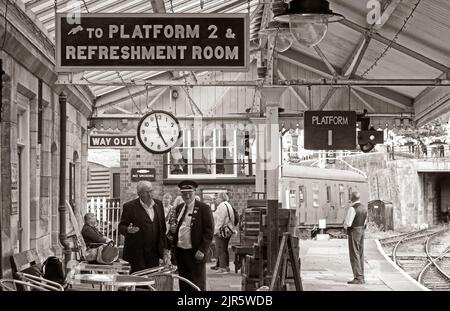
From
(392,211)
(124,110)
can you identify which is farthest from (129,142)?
(392,211)

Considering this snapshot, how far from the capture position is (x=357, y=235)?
46.7 ft

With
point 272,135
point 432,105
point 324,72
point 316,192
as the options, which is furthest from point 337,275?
point 316,192

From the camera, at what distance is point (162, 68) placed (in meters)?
7.25

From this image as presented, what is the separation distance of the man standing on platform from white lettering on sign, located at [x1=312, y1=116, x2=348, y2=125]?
135 centimetres

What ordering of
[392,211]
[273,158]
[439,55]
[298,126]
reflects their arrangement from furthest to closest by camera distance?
[392,211], [298,126], [273,158], [439,55]

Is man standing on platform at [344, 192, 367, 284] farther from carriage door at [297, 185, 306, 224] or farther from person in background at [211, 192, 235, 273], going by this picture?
carriage door at [297, 185, 306, 224]

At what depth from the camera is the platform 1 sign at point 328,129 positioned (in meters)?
14.9

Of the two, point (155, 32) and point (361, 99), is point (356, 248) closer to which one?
point (155, 32)

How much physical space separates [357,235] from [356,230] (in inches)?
3.7

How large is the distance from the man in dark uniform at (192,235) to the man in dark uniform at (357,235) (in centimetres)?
509

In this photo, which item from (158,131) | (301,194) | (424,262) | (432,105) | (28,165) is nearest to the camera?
(28,165)
